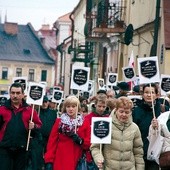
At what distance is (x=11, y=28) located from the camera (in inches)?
3684

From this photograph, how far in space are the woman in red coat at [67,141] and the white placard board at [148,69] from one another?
3.45 ft

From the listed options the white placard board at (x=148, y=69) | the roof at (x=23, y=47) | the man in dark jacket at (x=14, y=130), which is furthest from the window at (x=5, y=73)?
the white placard board at (x=148, y=69)

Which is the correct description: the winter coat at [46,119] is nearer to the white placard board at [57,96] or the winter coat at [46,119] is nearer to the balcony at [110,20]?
the white placard board at [57,96]

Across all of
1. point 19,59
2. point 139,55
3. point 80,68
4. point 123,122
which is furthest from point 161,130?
point 19,59

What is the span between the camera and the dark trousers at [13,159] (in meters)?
10.7

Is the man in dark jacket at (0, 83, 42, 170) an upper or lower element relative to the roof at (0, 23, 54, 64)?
lower

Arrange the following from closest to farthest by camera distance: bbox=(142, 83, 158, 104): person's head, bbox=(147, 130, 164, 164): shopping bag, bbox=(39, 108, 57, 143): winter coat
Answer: bbox=(147, 130, 164, 164): shopping bag < bbox=(142, 83, 158, 104): person's head < bbox=(39, 108, 57, 143): winter coat

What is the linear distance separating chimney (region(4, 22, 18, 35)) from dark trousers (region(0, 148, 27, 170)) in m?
82.6

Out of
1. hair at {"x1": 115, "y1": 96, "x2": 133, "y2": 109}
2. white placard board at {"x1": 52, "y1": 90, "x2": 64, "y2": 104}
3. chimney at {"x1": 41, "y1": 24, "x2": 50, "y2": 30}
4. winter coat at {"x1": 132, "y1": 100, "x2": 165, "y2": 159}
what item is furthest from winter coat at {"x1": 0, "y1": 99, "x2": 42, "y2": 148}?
chimney at {"x1": 41, "y1": 24, "x2": 50, "y2": 30}

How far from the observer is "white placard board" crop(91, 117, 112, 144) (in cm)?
919

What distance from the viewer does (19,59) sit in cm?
8919

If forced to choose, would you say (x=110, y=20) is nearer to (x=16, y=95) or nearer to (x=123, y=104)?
(x=16, y=95)

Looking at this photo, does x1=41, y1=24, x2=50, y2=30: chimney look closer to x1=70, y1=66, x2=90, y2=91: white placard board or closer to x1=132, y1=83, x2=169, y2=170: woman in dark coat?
x1=70, y1=66, x2=90, y2=91: white placard board

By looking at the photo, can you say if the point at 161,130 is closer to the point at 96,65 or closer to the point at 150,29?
the point at 150,29
